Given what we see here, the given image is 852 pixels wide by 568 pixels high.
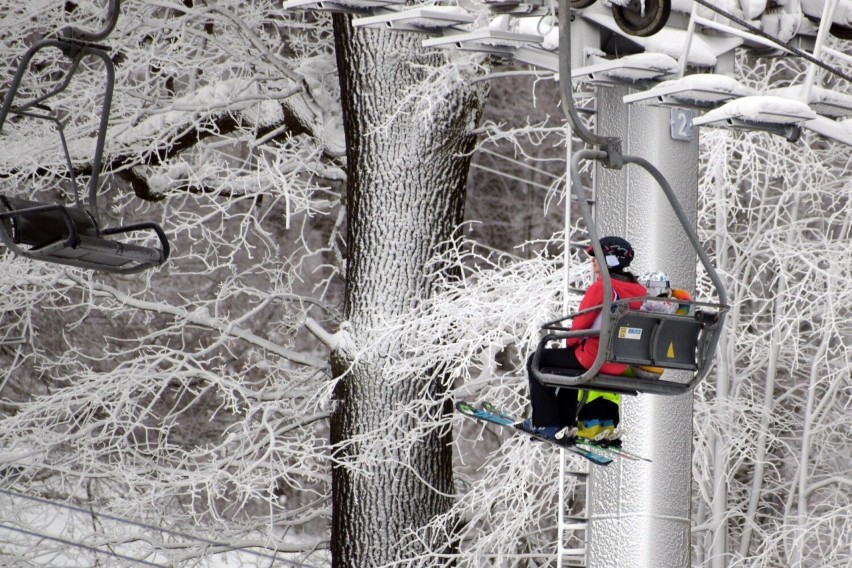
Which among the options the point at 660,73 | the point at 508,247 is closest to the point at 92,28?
the point at 508,247

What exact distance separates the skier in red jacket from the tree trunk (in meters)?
3.89

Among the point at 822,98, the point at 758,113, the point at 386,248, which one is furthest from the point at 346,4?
the point at 386,248

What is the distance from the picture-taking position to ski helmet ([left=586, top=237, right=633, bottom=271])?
6.69 m

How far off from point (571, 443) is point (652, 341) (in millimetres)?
1606

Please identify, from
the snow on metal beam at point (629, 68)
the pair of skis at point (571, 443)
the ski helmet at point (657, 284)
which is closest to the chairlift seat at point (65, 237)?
the snow on metal beam at point (629, 68)

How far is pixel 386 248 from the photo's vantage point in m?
11.6

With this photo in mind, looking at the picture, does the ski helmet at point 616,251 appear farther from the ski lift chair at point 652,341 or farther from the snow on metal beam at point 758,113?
the snow on metal beam at point 758,113

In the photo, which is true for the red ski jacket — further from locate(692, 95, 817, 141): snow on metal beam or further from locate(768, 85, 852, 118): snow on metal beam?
locate(768, 85, 852, 118): snow on metal beam

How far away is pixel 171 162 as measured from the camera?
14.1 meters

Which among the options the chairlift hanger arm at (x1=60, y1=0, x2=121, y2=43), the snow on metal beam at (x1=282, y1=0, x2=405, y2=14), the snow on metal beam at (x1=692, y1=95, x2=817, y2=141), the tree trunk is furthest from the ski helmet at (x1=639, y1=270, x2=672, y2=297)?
the tree trunk

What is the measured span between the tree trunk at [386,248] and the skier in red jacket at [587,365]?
12.8ft

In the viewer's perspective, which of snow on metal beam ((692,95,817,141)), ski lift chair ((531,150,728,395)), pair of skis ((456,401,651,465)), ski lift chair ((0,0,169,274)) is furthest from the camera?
pair of skis ((456,401,651,465))

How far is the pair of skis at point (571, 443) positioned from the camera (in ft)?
24.8

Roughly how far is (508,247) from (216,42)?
6.49 meters
